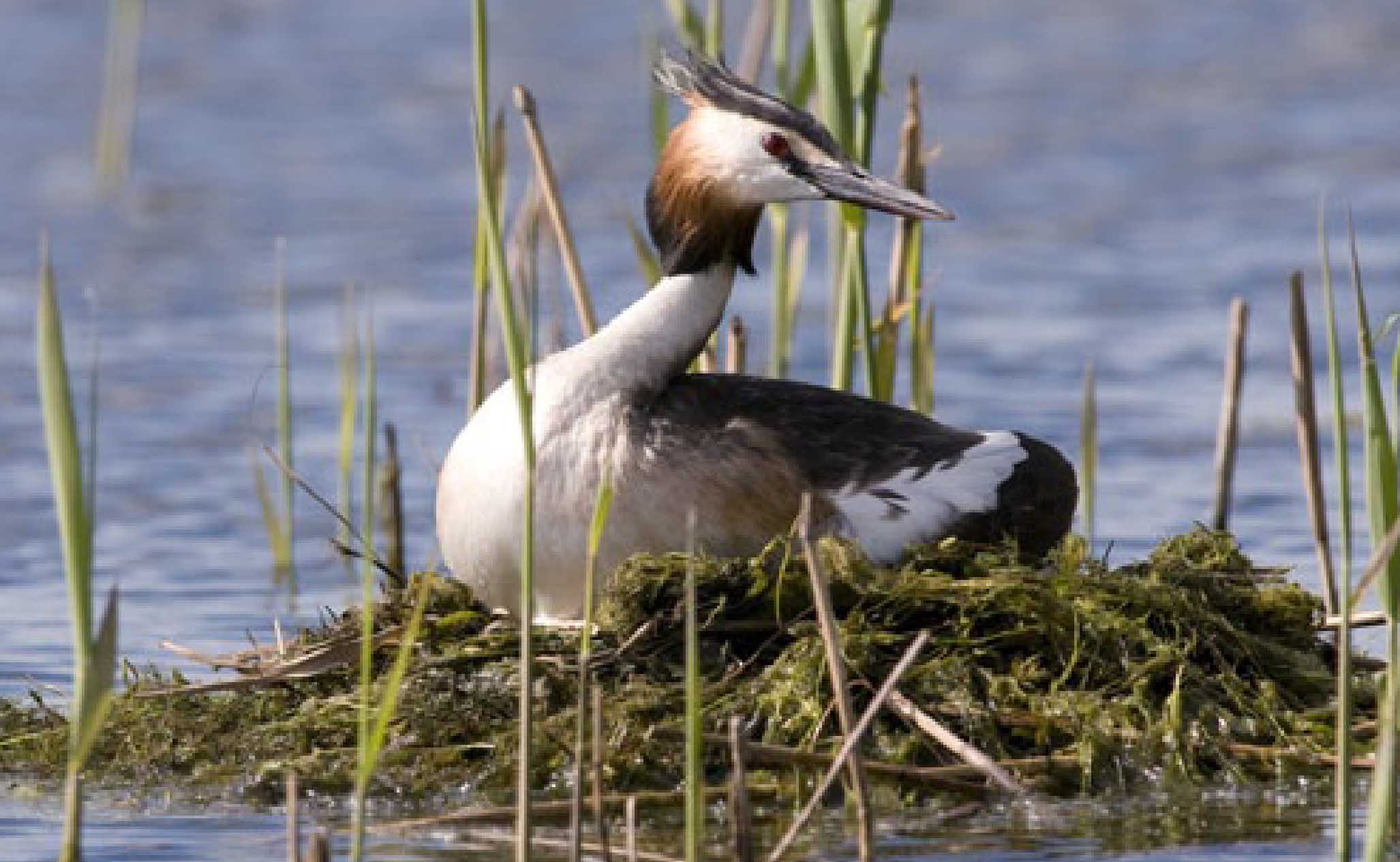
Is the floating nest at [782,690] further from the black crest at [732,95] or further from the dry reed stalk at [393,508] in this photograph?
the dry reed stalk at [393,508]

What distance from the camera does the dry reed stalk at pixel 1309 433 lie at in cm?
755

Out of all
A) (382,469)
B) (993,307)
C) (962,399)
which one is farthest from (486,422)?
(993,307)

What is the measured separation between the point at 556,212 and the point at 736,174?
104 cm

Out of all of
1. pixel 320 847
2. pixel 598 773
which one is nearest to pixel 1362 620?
pixel 598 773

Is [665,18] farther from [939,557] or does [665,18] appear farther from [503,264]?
[503,264]

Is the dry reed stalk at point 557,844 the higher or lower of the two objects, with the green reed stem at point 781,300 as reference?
lower

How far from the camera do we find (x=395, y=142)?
16906mm

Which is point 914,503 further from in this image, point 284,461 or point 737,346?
point 284,461

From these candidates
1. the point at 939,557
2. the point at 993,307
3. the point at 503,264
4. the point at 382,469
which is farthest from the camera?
the point at 993,307

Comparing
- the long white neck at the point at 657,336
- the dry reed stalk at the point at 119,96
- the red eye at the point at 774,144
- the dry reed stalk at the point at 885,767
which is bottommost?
the dry reed stalk at the point at 885,767

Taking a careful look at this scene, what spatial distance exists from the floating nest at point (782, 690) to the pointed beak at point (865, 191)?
854mm

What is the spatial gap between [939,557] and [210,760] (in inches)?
68.1

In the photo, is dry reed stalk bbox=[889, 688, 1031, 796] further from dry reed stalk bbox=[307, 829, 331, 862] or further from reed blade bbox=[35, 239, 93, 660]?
reed blade bbox=[35, 239, 93, 660]

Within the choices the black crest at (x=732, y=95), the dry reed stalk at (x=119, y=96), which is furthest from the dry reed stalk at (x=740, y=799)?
the dry reed stalk at (x=119, y=96)
